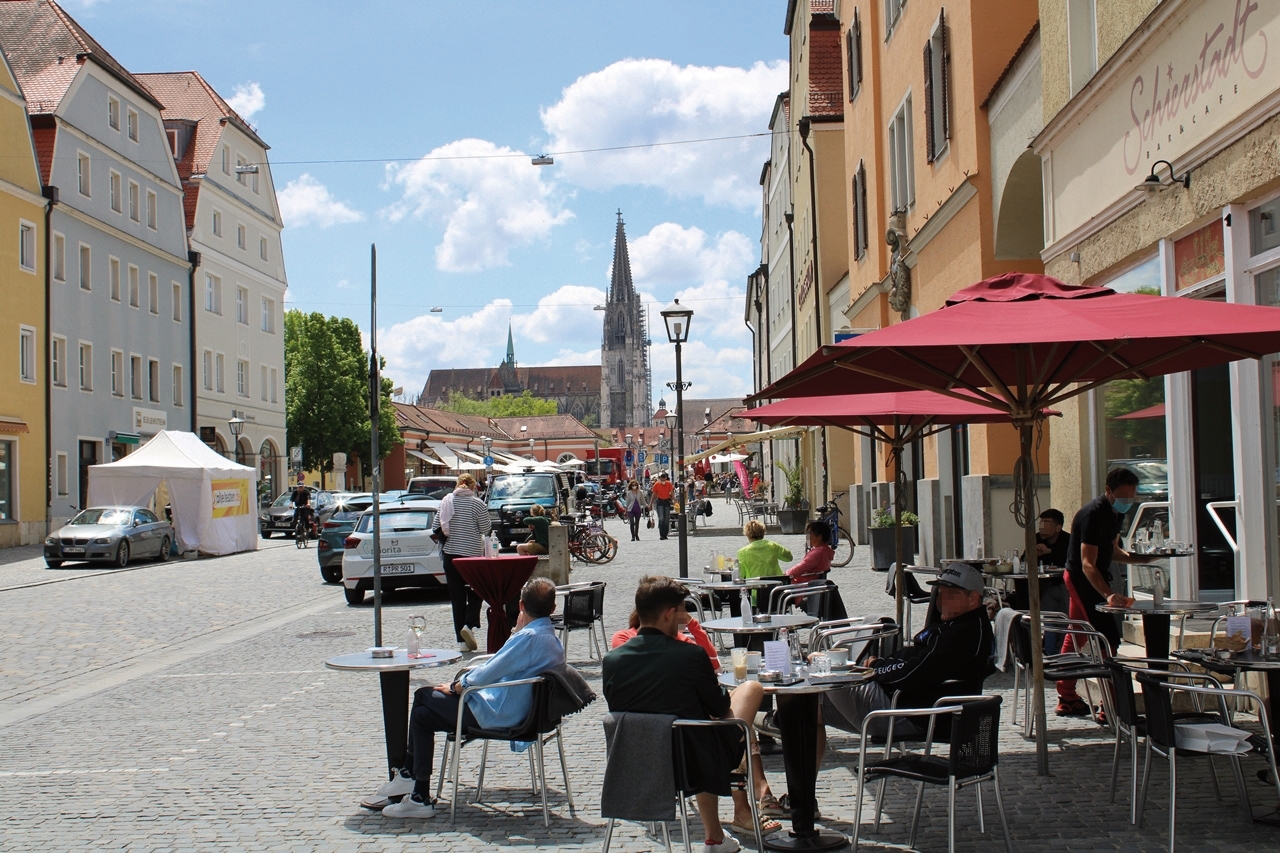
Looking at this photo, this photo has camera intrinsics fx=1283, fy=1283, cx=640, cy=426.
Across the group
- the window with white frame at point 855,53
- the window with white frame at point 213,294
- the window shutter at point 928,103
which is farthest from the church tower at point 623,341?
the window shutter at point 928,103

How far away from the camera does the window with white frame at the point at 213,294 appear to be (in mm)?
51062

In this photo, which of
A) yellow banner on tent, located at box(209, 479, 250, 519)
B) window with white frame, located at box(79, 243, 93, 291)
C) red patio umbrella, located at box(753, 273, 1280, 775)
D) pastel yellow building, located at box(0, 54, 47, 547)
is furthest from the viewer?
window with white frame, located at box(79, 243, 93, 291)

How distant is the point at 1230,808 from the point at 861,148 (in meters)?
20.2

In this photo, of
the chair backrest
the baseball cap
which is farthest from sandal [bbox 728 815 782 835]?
the baseball cap

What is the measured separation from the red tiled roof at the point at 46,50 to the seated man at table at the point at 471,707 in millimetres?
38612

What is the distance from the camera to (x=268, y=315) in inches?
2317

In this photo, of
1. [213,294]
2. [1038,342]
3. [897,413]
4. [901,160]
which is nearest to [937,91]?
[901,160]

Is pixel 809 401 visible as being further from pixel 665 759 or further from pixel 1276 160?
pixel 665 759

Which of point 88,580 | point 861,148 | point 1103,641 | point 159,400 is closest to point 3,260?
point 159,400

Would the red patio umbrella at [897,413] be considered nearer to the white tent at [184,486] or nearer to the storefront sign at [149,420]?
the white tent at [184,486]

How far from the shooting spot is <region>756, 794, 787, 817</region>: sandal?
6562 millimetres

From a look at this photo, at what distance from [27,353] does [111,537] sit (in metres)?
12.0

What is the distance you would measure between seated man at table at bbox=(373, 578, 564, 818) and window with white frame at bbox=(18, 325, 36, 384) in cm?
3476

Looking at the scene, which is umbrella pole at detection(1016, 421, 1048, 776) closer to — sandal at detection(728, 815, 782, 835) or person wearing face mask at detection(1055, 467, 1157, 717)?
person wearing face mask at detection(1055, 467, 1157, 717)
